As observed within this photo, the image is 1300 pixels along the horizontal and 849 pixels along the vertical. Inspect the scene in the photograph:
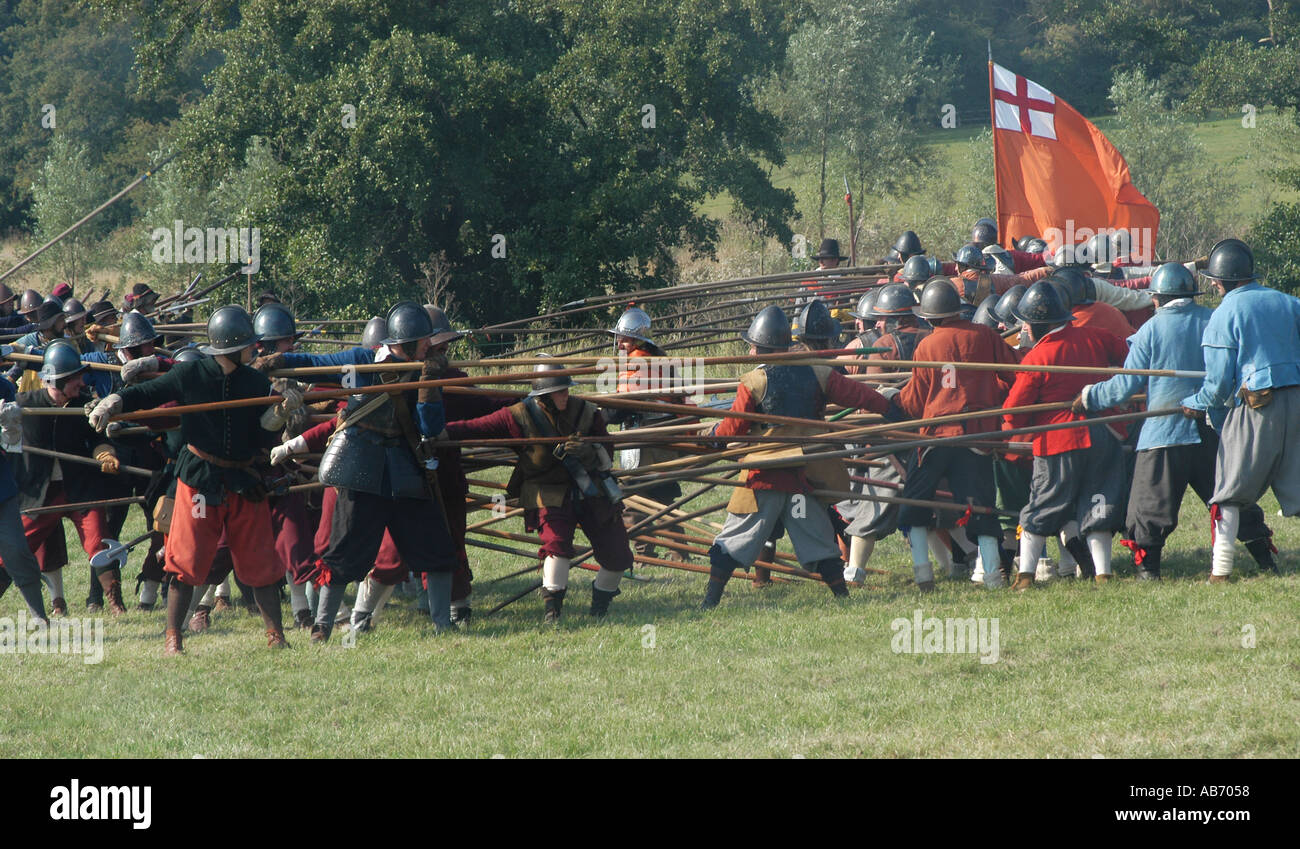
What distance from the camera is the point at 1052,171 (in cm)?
1502

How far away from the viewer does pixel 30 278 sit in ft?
106

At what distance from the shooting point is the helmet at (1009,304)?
30.4 feet

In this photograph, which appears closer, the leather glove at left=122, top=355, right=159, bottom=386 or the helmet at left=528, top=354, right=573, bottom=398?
the leather glove at left=122, top=355, right=159, bottom=386

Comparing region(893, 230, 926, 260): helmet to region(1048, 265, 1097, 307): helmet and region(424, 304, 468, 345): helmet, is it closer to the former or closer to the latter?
region(1048, 265, 1097, 307): helmet

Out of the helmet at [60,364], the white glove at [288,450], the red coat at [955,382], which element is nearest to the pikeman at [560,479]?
the white glove at [288,450]

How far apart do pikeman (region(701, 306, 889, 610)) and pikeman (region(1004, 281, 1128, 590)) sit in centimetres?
103

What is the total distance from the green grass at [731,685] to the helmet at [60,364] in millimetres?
1728

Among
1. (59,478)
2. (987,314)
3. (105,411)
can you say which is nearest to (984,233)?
(987,314)

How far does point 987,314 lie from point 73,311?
7173 millimetres

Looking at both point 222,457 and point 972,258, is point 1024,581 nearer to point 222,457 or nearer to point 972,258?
point 972,258

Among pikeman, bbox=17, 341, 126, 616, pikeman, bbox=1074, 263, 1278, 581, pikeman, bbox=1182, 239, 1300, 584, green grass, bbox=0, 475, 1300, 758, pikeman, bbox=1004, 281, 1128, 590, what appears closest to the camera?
green grass, bbox=0, 475, 1300, 758

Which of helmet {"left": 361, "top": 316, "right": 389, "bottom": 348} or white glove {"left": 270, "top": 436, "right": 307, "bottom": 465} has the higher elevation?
helmet {"left": 361, "top": 316, "right": 389, "bottom": 348}

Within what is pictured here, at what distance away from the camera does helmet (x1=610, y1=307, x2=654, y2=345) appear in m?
8.99

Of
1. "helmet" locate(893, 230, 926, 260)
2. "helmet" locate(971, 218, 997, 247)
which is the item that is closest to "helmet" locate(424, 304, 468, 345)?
"helmet" locate(893, 230, 926, 260)
